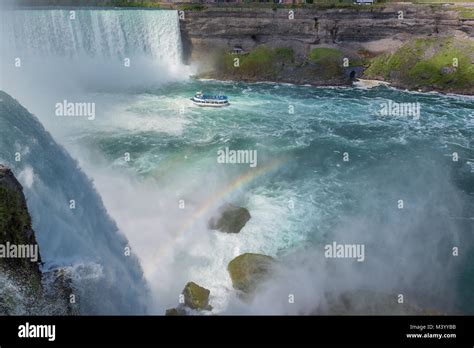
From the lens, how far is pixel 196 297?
55.4 ft

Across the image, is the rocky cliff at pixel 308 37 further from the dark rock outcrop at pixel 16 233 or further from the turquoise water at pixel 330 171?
the dark rock outcrop at pixel 16 233

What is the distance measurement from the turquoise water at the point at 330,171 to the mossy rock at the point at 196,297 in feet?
4.80

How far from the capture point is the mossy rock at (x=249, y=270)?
1809 cm

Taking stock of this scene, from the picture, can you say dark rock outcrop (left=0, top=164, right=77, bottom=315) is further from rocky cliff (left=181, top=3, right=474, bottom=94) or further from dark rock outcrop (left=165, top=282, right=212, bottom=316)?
rocky cliff (left=181, top=3, right=474, bottom=94)

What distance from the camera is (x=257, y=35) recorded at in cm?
6022

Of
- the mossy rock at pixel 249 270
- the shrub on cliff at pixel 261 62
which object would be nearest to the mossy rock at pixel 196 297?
the mossy rock at pixel 249 270

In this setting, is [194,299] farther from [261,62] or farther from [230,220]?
[261,62]

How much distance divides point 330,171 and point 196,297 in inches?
661

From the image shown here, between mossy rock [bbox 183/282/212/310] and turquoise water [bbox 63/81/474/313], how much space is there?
146cm

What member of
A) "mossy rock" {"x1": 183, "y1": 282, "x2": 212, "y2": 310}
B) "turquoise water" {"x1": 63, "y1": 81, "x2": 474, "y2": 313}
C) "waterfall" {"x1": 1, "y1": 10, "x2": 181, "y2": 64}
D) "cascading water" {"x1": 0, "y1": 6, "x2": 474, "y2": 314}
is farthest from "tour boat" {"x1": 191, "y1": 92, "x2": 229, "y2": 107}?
"mossy rock" {"x1": 183, "y1": 282, "x2": 212, "y2": 310}

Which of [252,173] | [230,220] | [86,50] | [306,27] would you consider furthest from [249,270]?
[306,27]

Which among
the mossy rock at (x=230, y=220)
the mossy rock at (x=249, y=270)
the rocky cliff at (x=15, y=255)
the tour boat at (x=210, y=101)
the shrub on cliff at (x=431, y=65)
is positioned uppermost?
the shrub on cliff at (x=431, y=65)

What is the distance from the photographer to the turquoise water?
68.0 ft
